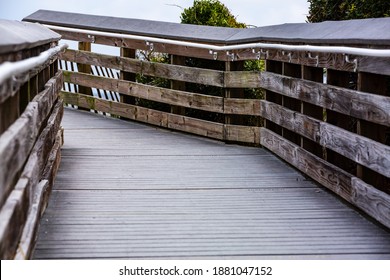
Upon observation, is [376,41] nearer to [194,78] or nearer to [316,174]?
[316,174]

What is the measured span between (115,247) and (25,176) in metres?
0.98

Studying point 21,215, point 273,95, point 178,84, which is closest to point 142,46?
point 178,84

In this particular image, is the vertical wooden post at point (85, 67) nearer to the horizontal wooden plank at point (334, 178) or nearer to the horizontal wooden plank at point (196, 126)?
the horizontal wooden plank at point (196, 126)

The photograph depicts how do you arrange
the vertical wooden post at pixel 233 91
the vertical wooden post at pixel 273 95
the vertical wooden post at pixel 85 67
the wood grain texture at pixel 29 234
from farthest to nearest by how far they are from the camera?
the vertical wooden post at pixel 85 67
the vertical wooden post at pixel 233 91
the vertical wooden post at pixel 273 95
the wood grain texture at pixel 29 234

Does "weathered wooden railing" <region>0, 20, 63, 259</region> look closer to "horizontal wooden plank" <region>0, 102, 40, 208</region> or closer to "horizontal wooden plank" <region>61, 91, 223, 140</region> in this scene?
"horizontal wooden plank" <region>0, 102, 40, 208</region>

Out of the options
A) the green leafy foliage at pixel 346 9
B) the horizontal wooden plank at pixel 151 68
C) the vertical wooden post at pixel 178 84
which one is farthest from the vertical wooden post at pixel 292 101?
the green leafy foliage at pixel 346 9

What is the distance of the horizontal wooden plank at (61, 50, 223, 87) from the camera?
8.56m

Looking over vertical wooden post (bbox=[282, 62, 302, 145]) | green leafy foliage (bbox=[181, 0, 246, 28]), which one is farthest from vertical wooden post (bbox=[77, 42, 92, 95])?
vertical wooden post (bbox=[282, 62, 302, 145])

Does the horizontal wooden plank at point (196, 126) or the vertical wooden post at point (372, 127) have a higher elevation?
the vertical wooden post at point (372, 127)

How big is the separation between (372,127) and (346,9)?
17.9 ft

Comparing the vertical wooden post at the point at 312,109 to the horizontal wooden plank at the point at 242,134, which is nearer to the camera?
the vertical wooden post at the point at 312,109

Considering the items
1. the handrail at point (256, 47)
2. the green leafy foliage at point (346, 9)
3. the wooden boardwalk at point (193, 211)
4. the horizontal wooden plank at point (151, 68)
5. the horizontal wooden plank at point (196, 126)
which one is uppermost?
the green leafy foliage at point (346, 9)

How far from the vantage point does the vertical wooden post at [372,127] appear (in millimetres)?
5258

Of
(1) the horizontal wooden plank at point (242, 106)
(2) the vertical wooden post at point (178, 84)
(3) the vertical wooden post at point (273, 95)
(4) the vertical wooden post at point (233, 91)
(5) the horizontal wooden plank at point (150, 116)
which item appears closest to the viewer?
(3) the vertical wooden post at point (273, 95)
